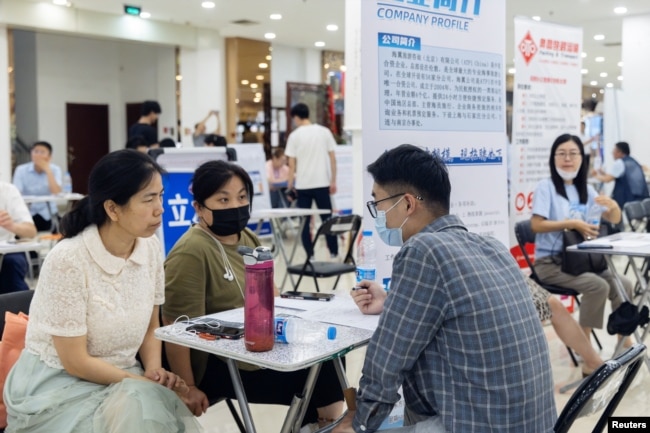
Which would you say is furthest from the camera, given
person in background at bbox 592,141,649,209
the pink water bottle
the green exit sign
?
the green exit sign

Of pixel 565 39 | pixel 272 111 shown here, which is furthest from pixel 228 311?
pixel 272 111

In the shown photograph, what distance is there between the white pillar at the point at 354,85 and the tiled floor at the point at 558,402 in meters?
1.42

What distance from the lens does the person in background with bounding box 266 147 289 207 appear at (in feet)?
35.2

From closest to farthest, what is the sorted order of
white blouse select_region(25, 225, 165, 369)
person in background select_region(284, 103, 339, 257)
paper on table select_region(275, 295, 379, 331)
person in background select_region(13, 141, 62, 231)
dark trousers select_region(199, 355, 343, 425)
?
white blouse select_region(25, 225, 165, 369)
paper on table select_region(275, 295, 379, 331)
dark trousers select_region(199, 355, 343, 425)
person in background select_region(13, 141, 62, 231)
person in background select_region(284, 103, 339, 257)

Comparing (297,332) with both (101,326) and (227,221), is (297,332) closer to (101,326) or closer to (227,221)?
(101,326)

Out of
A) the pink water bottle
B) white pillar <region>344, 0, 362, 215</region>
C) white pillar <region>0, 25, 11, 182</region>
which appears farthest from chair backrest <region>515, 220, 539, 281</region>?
white pillar <region>0, 25, 11, 182</region>

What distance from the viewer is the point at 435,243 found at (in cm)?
180

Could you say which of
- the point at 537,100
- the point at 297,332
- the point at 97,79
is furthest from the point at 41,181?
the point at 97,79

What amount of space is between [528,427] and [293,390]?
1111mm

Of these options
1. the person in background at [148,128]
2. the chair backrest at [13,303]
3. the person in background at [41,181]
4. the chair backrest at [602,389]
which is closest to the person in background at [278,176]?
the person in background at [148,128]

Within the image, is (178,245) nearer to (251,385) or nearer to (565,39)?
(251,385)

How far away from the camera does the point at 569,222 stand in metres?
4.60

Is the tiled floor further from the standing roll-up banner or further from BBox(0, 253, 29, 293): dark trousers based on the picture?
BBox(0, 253, 29, 293): dark trousers

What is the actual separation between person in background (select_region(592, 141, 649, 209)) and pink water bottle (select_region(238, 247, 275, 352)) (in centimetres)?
861
